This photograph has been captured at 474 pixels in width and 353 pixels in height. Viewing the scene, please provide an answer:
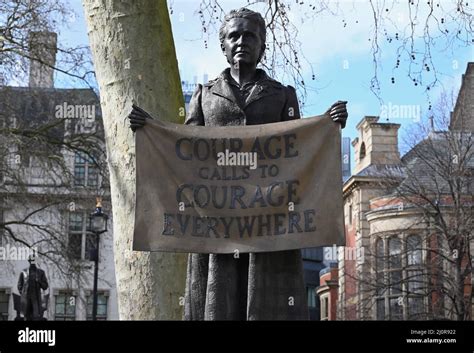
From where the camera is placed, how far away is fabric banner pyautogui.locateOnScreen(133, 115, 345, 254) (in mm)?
6160

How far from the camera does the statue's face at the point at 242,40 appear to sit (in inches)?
245

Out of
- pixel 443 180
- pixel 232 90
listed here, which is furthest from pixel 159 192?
pixel 443 180

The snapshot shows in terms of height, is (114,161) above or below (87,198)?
below

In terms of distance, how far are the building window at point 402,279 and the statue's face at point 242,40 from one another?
25557mm

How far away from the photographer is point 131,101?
9023 millimetres

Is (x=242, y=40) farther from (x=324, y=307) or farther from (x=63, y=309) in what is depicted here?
(x=324, y=307)

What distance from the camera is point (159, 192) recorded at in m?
6.28

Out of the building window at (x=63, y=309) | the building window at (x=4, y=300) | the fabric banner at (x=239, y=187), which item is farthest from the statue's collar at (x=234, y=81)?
the building window at (x=4, y=300)

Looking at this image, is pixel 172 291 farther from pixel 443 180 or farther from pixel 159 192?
pixel 443 180

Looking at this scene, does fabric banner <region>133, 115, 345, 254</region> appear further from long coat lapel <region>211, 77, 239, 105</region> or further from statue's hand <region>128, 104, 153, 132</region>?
long coat lapel <region>211, 77, 239, 105</region>

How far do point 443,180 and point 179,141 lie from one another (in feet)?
96.1

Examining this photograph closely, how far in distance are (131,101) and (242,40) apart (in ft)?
9.72

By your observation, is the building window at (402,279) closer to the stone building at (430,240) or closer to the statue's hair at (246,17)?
the stone building at (430,240)

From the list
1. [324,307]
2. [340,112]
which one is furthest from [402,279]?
[324,307]
